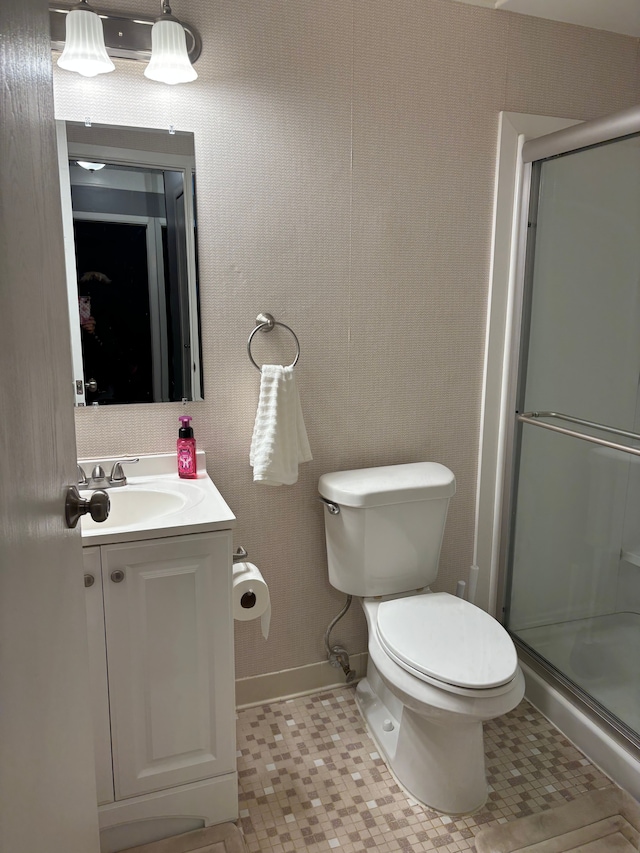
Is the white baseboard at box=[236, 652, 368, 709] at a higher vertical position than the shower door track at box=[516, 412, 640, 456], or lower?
lower

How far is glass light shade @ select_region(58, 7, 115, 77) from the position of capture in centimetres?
155

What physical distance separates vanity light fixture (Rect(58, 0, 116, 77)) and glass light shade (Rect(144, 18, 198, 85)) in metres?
0.12

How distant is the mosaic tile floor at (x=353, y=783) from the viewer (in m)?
1.65

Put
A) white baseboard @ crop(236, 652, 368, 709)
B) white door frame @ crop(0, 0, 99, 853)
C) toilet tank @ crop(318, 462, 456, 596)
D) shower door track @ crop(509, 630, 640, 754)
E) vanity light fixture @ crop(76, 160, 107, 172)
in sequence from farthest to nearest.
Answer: white baseboard @ crop(236, 652, 368, 709) < toilet tank @ crop(318, 462, 456, 596) < shower door track @ crop(509, 630, 640, 754) < vanity light fixture @ crop(76, 160, 107, 172) < white door frame @ crop(0, 0, 99, 853)

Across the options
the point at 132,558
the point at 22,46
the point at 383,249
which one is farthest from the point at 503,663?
the point at 22,46

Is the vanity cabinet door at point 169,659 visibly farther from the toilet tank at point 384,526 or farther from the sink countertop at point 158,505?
the toilet tank at point 384,526

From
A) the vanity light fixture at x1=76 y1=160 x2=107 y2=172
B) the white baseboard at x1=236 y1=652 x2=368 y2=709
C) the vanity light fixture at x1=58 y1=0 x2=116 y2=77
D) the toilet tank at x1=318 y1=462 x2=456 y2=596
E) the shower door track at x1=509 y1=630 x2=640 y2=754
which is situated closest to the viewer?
the vanity light fixture at x1=58 y1=0 x2=116 y2=77

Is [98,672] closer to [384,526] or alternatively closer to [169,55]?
[384,526]

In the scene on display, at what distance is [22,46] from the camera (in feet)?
2.16

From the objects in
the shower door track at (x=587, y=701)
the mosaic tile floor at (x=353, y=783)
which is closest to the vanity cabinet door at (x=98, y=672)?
the mosaic tile floor at (x=353, y=783)

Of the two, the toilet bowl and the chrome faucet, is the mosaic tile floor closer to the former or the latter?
the toilet bowl

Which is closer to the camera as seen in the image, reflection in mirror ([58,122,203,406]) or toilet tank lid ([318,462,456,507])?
reflection in mirror ([58,122,203,406])

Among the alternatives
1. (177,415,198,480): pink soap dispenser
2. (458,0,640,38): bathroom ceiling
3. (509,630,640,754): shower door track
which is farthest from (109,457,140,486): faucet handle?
(458,0,640,38): bathroom ceiling

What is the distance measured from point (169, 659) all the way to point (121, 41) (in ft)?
5.02
